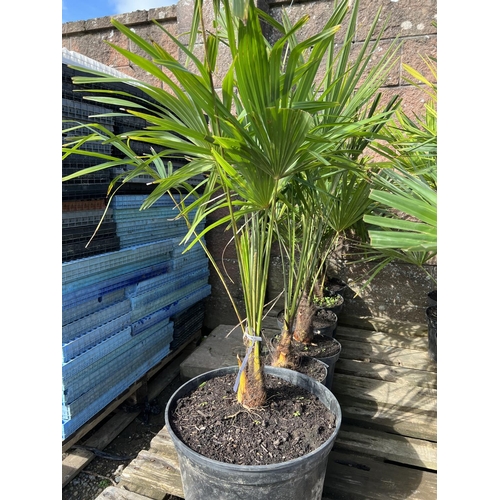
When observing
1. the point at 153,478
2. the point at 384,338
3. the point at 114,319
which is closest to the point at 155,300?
the point at 114,319

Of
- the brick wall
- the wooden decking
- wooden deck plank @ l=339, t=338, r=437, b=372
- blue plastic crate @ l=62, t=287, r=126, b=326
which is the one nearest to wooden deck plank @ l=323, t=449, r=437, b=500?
the wooden decking

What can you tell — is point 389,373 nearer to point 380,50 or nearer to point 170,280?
point 170,280

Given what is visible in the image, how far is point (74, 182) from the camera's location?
1.27 meters

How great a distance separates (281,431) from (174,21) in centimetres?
246

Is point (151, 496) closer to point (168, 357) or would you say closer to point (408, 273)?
point (168, 357)

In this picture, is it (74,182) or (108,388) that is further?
(108,388)

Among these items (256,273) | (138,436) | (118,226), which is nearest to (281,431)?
(256,273)

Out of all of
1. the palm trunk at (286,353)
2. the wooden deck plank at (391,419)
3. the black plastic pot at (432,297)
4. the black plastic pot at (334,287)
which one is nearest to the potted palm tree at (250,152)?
the palm trunk at (286,353)

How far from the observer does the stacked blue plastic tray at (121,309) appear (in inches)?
48.8

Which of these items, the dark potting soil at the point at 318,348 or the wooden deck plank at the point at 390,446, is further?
the dark potting soil at the point at 318,348

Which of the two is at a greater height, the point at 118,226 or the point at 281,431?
the point at 118,226

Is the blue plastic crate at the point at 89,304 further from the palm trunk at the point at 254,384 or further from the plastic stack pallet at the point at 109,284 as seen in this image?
the palm trunk at the point at 254,384

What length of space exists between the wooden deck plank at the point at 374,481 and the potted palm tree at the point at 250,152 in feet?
0.79

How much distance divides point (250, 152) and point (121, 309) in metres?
1.07
